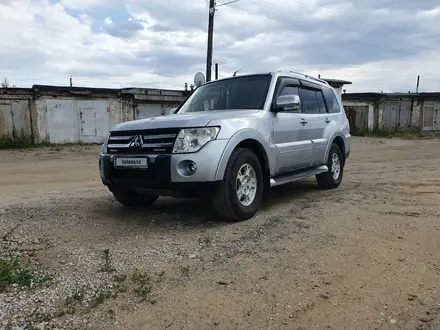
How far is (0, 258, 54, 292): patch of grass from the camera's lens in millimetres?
3240

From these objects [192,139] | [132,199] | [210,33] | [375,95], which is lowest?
[132,199]

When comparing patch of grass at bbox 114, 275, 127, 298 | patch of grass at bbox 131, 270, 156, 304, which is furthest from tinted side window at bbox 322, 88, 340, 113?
patch of grass at bbox 114, 275, 127, 298

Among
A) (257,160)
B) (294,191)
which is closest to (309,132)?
(294,191)

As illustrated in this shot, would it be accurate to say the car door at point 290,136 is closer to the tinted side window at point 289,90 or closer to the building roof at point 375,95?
the tinted side window at point 289,90

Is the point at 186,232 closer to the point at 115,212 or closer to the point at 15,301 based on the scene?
the point at 115,212

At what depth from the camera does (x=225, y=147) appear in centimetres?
463

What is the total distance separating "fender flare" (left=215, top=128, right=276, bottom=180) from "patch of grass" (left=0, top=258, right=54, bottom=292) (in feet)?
6.37

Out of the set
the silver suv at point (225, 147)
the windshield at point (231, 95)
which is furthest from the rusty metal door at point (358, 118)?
the windshield at point (231, 95)

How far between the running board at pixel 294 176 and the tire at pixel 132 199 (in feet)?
5.64

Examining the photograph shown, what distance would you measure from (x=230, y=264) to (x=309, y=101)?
3.77 metres

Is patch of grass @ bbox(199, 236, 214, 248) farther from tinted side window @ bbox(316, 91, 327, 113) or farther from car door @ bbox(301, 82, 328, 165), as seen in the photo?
tinted side window @ bbox(316, 91, 327, 113)

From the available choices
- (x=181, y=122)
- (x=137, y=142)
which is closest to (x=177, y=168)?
(x=181, y=122)

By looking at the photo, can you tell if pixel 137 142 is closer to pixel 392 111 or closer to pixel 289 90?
pixel 289 90

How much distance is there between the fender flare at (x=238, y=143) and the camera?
457cm
